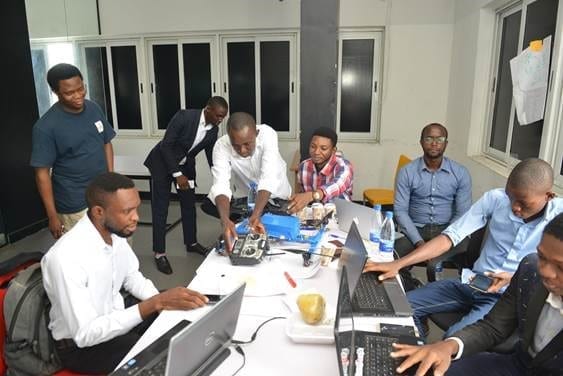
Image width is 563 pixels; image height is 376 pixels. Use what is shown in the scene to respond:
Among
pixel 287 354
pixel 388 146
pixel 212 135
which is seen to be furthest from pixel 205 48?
pixel 287 354

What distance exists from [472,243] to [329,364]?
1.41 metres

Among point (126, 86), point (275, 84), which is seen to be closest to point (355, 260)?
point (275, 84)

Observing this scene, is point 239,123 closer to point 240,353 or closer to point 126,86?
point 240,353

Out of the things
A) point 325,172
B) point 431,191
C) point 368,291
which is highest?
point 325,172

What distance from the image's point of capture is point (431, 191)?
109 inches

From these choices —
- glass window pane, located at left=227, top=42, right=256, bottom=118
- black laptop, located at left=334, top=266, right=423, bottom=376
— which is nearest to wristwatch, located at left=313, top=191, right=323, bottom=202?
black laptop, located at left=334, top=266, right=423, bottom=376

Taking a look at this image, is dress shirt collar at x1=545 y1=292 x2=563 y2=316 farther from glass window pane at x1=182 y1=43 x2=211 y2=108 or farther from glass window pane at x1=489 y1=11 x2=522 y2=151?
glass window pane at x1=182 y1=43 x2=211 y2=108

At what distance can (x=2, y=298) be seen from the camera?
52.7 inches

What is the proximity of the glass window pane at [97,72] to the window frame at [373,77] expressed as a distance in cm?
320

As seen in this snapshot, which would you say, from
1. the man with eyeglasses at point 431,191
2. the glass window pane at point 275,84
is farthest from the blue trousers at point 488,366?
the glass window pane at point 275,84

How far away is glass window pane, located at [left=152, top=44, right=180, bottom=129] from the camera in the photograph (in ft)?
17.4

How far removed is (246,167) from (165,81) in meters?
3.22

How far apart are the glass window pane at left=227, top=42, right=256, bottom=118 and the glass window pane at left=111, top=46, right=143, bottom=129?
133 cm

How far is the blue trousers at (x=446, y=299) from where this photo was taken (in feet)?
6.14
